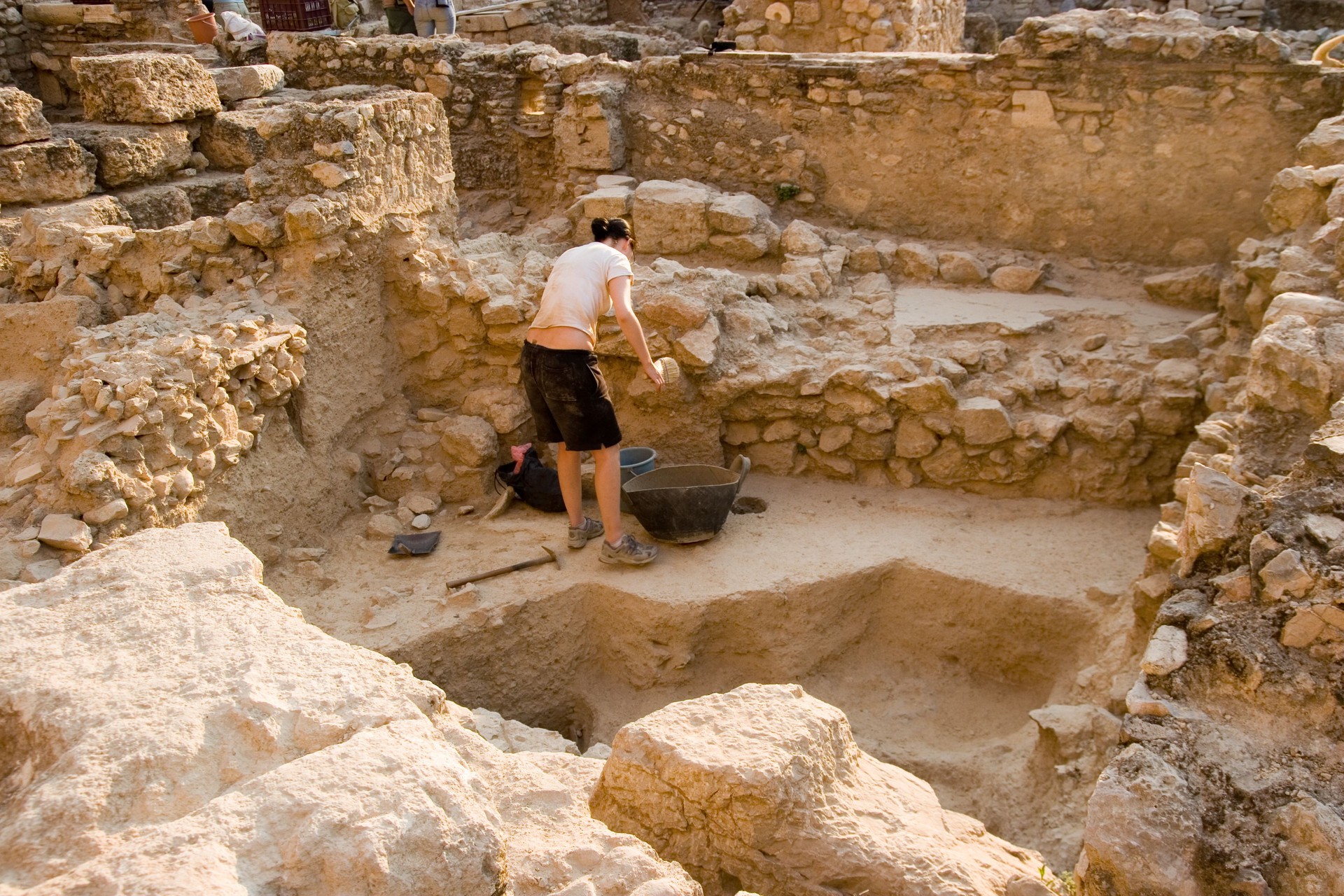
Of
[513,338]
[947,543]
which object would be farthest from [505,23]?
[947,543]

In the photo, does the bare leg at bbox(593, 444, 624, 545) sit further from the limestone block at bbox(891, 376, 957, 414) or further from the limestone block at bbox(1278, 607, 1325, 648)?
the limestone block at bbox(1278, 607, 1325, 648)

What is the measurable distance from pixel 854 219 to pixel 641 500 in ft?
10.6

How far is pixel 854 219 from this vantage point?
7379 mm

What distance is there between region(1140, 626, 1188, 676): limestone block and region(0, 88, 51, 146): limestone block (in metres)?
6.75

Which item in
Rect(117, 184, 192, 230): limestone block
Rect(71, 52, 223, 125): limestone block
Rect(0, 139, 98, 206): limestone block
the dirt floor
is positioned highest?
Rect(71, 52, 223, 125): limestone block

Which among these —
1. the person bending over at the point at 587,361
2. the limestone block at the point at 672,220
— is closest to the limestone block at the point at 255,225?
the person bending over at the point at 587,361

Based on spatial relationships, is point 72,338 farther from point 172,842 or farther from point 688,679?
point 172,842

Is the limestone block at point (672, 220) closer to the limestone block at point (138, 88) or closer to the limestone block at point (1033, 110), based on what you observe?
the limestone block at point (1033, 110)

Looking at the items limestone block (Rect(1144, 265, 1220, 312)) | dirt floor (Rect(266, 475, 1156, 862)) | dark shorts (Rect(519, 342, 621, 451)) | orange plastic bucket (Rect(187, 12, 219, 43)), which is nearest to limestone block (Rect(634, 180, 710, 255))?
dark shorts (Rect(519, 342, 621, 451))

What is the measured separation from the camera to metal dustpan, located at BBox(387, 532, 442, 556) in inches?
205

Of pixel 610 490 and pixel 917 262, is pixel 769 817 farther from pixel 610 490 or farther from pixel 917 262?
pixel 917 262

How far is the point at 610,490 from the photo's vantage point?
5.07 metres

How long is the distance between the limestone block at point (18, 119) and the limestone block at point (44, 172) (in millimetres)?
52

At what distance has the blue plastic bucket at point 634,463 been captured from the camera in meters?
5.55
